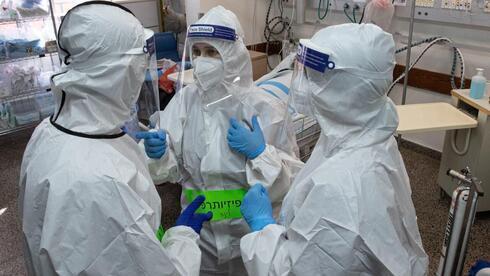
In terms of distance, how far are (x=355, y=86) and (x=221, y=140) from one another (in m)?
0.74

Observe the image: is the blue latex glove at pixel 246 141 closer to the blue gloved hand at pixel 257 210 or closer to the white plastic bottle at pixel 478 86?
the blue gloved hand at pixel 257 210

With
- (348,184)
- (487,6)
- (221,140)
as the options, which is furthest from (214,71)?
(487,6)

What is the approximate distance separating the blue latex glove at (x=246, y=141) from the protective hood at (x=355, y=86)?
464 millimetres

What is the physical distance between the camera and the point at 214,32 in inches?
64.7

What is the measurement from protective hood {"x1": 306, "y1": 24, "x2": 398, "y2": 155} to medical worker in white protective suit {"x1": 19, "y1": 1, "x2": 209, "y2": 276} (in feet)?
1.73

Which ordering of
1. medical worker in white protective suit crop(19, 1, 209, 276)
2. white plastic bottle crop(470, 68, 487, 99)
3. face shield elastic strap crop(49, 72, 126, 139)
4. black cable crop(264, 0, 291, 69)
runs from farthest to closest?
1. black cable crop(264, 0, 291, 69)
2. white plastic bottle crop(470, 68, 487, 99)
3. face shield elastic strap crop(49, 72, 126, 139)
4. medical worker in white protective suit crop(19, 1, 209, 276)

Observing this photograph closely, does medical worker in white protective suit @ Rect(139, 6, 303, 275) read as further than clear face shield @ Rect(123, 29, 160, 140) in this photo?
Yes

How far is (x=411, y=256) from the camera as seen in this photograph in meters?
1.12

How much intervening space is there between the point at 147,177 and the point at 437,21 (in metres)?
2.72

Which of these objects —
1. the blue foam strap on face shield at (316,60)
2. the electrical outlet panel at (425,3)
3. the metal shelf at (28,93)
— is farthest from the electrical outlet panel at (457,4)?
the metal shelf at (28,93)

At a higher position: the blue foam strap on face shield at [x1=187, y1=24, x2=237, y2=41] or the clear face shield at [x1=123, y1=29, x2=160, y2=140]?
the blue foam strap on face shield at [x1=187, y1=24, x2=237, y2=41]

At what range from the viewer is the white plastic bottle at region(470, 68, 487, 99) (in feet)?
7.91

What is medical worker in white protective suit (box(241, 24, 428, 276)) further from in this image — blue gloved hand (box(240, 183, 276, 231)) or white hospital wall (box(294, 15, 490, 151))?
white hospital wall (box(294, 15, 490, 151))

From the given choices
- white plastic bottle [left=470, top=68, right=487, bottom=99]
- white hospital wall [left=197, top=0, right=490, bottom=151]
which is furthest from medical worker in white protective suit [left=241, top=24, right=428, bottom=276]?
white hospital wall [left=197, top=0, right=490, bottom=151]
